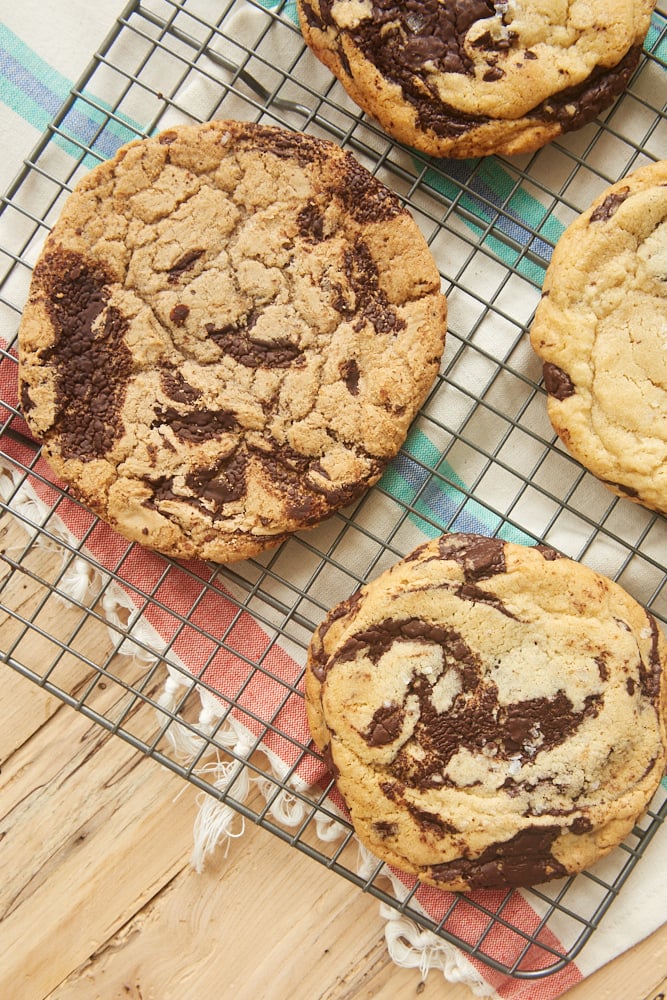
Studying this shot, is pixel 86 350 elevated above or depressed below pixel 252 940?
above

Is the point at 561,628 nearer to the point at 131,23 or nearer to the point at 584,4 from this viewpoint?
the point at 584,4

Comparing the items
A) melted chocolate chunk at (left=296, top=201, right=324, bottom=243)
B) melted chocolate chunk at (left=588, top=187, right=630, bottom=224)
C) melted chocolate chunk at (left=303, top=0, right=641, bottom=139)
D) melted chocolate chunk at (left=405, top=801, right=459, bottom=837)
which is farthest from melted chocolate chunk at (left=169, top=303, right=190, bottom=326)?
melted chocolate chunk at (left=405, top=801, right=459, bottom=837)

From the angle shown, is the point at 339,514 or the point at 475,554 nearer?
the point at 475,554

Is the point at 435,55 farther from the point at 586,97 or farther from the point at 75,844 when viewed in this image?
the point at 75,844

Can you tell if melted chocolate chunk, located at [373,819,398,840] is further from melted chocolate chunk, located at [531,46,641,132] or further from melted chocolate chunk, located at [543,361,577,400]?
melted chocolate chunk, located at [531,46,641,132]

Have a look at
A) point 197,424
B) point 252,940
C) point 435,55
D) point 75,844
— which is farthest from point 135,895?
point 435,55

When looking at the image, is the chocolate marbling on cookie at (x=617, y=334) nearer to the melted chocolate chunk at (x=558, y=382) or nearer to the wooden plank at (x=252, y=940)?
the melted chocolate chunk at (x=558, y=382)
